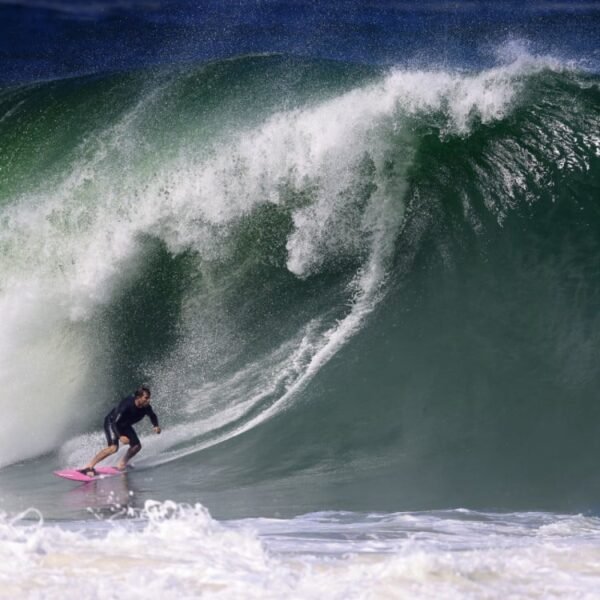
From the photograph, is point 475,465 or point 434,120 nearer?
point 475,465

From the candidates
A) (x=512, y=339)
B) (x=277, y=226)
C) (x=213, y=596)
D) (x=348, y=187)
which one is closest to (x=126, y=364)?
(x=277, y=226)

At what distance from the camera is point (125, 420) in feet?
26.1

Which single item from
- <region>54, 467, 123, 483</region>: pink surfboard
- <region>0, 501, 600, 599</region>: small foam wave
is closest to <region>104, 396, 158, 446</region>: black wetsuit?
<region>54, 467, 123, 483</region>: pink surfboard

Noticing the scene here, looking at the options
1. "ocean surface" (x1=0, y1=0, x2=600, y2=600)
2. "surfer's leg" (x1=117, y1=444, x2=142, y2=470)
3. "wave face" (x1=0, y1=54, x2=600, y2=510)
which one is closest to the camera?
"ocean surface" (x1=0, y1=0, x2=600, y2=600)

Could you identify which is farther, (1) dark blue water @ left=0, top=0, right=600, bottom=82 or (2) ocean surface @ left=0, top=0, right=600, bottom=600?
(1) dark blue water @ left=0, top=0, right=600, bottom=82

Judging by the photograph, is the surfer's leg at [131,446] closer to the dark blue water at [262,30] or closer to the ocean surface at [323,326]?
the ocean surface at [323,326]

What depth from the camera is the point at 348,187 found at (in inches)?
383

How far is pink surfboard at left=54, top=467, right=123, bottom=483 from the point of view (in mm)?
7570

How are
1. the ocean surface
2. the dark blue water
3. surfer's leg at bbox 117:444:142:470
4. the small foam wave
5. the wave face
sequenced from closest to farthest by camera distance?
the small foam wave
the ocean surface
the wave face
surfer's leg at bbox 117:444:142:470
the dark blue water

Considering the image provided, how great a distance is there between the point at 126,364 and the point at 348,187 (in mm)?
2970

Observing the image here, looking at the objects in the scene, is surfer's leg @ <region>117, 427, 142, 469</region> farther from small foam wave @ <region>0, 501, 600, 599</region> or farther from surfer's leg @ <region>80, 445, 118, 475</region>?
small foam wave @ <region>0, 501, 600, 599</region>

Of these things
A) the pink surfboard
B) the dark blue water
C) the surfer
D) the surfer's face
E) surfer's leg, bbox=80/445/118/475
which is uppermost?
the dark blue water

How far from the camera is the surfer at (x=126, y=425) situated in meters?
7.89

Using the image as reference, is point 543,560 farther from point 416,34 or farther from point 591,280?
point 416,34
